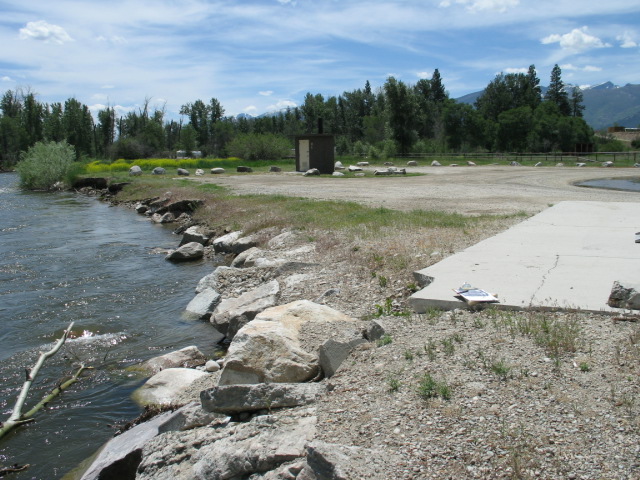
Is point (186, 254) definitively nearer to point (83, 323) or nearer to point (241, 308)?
point (83, 323)

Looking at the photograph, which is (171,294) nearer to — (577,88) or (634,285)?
(634,285)

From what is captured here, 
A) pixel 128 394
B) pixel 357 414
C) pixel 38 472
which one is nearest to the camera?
pixel 357 414

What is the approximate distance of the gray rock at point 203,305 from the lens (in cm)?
949

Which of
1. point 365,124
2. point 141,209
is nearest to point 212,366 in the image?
point 141,209

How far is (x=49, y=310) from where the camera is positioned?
1023 cm

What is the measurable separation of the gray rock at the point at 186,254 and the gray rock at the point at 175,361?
698 centimetres

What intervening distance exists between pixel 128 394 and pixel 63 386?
79 centimetres

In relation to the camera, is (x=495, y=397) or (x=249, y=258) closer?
(x=495, y=397)

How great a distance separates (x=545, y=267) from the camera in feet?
23.7

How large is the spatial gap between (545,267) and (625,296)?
1803 millimetres

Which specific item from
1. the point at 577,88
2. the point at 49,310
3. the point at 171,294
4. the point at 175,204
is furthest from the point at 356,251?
the point at 577,88

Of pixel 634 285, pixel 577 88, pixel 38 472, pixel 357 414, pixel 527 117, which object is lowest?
pixel 38 472

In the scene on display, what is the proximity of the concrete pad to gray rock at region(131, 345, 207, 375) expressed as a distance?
3051 mm

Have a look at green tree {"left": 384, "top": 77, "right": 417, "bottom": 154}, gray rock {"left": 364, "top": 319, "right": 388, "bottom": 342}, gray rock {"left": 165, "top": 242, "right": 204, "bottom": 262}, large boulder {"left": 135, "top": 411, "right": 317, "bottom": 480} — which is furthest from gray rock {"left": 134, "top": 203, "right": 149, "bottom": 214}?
green tree {"left": 384, "top": 77, "right": 417, "bottom": 154}
